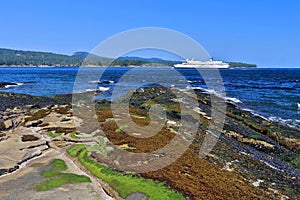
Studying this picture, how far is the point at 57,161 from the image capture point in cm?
1092

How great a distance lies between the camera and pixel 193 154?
1276cm

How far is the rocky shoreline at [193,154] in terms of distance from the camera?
9.70m

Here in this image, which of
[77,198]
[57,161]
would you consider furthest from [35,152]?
[77,198]

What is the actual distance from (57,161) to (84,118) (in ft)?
23.9

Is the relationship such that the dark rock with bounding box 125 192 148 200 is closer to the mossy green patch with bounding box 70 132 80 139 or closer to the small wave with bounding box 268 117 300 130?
the mossy green patch with bounding box 70 132 80 139

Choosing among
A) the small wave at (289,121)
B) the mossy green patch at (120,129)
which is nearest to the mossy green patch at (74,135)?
the mossy green patch at (120,129)

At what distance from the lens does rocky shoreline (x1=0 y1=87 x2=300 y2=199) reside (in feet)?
31.8

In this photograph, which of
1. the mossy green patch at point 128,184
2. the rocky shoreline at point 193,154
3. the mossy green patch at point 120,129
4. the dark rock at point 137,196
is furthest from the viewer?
the mossy green patch at point 120,129

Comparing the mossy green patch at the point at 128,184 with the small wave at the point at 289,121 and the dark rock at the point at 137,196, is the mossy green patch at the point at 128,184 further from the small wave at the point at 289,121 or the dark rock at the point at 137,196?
the small wave at the point at 289,121

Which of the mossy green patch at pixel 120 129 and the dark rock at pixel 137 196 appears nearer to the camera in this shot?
the dark rock at pixel 137 196

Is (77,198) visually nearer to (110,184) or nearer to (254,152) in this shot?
(110,184)

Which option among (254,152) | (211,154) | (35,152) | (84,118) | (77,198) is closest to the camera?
(77,198)

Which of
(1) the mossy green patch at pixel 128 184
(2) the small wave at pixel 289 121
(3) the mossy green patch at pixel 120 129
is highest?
(3) the mossy green patch at pixel 120 129

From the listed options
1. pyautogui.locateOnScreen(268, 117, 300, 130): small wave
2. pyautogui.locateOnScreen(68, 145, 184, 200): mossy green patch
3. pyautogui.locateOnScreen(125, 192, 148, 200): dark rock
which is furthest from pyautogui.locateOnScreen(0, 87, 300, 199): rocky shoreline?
pyautogui.locateOnScreen(268, 117, 300, 130): small wave
